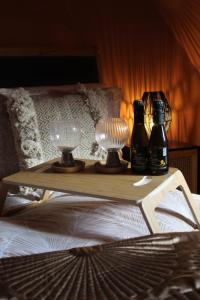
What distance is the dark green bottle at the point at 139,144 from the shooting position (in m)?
1.27

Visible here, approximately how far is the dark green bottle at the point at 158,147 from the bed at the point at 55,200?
0.57 ft

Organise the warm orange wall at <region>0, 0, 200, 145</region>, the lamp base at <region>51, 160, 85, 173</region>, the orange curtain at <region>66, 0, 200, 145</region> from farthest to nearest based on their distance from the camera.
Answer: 1. the orange curtain at <region>66, 0, 200, 145</region>
2. the warm orange wall at <region>0, 0, 200, 145</region>
3. the lamp base at <region>51, 160, 85, 173</region>

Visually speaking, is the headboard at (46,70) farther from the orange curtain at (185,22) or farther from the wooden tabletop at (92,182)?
the wooden tabletop at (92,182)

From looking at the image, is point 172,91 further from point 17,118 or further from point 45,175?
point 45,175

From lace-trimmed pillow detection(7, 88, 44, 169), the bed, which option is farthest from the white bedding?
lace-trimmed pillow detection(7, 88, 44, 169)

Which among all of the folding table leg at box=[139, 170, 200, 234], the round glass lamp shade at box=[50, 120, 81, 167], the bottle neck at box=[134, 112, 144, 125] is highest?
the bottle neck at box=[134, 112, 144, 125]

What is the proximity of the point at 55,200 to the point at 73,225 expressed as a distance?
0.30m

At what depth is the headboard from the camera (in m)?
2.02

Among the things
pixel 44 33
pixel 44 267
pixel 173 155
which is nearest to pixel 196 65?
pixel 173 155

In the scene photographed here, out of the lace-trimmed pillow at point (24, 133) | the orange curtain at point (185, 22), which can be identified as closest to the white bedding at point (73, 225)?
the lace-trimmed pillow at point (24, 133)

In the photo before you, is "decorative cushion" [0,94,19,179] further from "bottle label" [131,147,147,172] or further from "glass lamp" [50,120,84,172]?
"bottle label" [131,147,147,172]

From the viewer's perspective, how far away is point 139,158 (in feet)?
4.19

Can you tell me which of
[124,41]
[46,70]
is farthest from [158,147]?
[124,41]

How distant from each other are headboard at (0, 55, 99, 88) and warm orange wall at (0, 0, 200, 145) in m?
0.13
